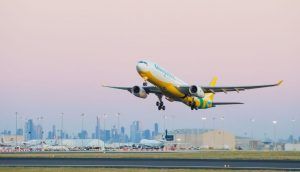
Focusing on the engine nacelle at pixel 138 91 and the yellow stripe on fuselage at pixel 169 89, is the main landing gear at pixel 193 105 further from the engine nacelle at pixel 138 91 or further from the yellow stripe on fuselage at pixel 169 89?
the engine nacelle at pixel 138 91

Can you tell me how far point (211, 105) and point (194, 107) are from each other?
8.79m

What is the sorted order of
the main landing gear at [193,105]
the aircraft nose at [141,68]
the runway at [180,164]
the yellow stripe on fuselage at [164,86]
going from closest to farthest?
1. the runway at [180,164]
2. the aircraft nose at [141,68]
3. the yellow stripe on fuselage at [164,86]
4. the main landing gear at [193,105]

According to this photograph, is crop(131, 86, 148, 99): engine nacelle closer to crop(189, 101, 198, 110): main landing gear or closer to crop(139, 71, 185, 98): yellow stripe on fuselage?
crop(139, 71, 185, 98): yellow stripe on fuselage

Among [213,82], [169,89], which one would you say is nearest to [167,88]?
[169,89]

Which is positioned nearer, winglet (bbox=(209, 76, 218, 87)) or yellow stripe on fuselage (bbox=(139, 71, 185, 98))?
yellow stripe on fuselage (bbox=(139, 71, 185, 98))

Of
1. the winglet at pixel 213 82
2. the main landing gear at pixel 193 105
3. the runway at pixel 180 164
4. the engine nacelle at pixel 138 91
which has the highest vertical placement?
the winglet at pixel 213 82

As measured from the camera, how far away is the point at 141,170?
55.4 meters

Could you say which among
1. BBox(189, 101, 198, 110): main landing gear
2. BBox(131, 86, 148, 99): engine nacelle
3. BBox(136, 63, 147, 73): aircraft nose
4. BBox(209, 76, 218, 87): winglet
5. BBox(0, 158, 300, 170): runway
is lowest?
BBox(0, 158, 300, 170): runway

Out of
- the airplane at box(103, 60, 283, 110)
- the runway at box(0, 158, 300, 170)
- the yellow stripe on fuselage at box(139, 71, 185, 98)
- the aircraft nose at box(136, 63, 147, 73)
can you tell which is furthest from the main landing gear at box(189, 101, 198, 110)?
the aircraft nose at box(136, 63, 147, 73)

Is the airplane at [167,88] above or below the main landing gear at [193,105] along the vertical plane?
above

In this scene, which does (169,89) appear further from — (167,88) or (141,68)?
(141,68)

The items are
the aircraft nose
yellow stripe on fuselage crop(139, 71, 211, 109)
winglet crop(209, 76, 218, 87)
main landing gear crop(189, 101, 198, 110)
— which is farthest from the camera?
winglet crop(209, 76, 218, 87)

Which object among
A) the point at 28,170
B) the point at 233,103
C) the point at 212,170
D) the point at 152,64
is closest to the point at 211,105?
the point at 233,103

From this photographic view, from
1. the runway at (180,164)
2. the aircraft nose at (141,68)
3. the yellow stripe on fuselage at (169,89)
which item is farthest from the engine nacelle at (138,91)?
the runway at (180,164)
